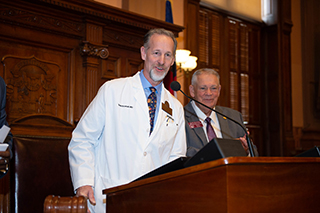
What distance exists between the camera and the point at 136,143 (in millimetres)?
2072

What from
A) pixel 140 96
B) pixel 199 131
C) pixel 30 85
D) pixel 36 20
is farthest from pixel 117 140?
pixel 36 20

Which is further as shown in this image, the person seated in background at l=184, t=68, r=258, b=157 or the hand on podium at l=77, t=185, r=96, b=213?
the person seated in background at l=184, t=68, r=258, b=157

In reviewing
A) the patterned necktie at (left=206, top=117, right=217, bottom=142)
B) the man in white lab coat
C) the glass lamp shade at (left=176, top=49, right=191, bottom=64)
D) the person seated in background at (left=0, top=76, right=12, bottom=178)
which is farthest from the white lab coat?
the glass lamp shade at (left=176, top=49, right=191, bottom=64)

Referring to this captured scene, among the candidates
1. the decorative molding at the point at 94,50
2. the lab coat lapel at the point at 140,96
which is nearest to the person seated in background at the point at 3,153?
the lab coat lapel at the point at 140,96

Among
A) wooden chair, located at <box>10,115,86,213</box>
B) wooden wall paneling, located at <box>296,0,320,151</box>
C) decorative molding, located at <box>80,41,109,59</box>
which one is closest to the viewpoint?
wooden chair, located at <box>10,115,86,213</box>

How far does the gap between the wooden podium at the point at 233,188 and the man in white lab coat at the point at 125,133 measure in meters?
0.48

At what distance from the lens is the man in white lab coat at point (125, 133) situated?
199cm

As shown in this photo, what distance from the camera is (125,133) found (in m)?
2.08

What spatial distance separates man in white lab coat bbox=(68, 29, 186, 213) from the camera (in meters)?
1.99

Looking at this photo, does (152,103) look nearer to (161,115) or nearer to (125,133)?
(161,115)

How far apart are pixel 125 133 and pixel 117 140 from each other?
0.06m

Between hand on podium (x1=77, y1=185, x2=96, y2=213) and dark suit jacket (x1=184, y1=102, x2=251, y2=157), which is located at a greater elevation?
dark suit jacket (x1=184, y1=102, x2=251, y2=157)

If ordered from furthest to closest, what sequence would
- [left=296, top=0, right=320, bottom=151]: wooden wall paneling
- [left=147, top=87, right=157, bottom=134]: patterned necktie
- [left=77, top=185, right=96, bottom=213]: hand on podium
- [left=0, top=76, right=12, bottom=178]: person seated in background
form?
[left=296, top=0, right=320, bottom=151]: wooden wall paneling → [left=147, top=87, right=157, bottom=134]: patterned necktie → [left=77, top=185, right=96, bottom=213]: hand on podium → [left=0, top=76, right=12, bottom=178]: person seated in background

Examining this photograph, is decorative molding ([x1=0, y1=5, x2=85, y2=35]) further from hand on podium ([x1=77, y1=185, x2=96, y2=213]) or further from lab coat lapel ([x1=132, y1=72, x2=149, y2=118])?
hand on podium ([x1=77, y1=185, x2=96, y2=213])
